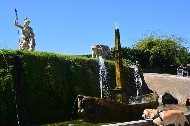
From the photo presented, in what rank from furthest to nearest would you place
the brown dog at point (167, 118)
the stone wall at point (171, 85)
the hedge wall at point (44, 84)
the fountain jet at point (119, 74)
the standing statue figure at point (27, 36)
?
1. the stone wall at point (171, 85)
2. the standing statue figure at point (27, 36)
3. the hedge wall at point (44, 84)
4. the fountain jet at point (119, 74)
5. the brown dog at point (167, 118)

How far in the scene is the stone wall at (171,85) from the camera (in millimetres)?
30341

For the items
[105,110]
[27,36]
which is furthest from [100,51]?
[105,110]

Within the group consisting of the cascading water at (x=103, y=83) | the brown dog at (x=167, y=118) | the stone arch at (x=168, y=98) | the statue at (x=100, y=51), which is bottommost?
the stone arch at (x=168, y=98)

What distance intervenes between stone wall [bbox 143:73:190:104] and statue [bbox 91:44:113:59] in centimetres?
436

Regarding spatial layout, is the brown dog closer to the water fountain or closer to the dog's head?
the dog's head

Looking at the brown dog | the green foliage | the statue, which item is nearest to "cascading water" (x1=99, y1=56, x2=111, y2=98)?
the statue

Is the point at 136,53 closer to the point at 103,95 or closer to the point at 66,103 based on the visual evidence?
the point at 103,95

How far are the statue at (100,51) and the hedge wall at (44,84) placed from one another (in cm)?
1086

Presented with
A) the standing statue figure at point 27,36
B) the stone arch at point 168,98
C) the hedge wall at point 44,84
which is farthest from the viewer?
the stone arch at point 168,98

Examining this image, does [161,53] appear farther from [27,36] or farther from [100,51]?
[27,36]

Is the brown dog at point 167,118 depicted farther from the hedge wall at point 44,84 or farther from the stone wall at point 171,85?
the stone wall at point 171,85

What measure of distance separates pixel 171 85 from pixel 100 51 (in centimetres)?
747

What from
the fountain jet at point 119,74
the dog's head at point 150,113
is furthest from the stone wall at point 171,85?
the dog's head at point 150,113

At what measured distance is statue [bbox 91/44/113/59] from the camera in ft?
114
